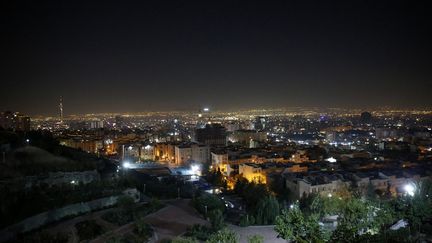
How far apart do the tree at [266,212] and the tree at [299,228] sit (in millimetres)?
3510

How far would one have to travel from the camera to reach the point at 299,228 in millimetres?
5863

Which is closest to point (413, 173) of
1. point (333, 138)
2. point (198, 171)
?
point (198, 171)

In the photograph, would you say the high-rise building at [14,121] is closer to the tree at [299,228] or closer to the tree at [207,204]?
the tree at [207,204]

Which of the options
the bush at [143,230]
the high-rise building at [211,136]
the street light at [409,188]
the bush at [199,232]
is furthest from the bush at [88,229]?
the high-rise building at [211,136]

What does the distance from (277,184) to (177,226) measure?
6176 mm

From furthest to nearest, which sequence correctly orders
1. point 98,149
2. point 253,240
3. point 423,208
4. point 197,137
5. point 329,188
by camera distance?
point 197,137
point 98,149
point 329,188
point 423,208
point 253,240

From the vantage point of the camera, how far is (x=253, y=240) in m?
5.58

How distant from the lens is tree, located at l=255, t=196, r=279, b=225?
955 cm

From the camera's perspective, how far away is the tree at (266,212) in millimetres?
9555

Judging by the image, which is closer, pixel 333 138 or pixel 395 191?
pixel 395 191

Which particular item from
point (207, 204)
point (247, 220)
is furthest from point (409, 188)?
point (207, 204)

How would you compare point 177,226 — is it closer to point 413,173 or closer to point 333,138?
point 413,173

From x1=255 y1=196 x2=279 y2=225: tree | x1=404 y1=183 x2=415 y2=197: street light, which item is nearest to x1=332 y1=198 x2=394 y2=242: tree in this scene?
x1=255 y1=196 x2=279 y2=225: tree

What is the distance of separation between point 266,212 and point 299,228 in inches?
152
